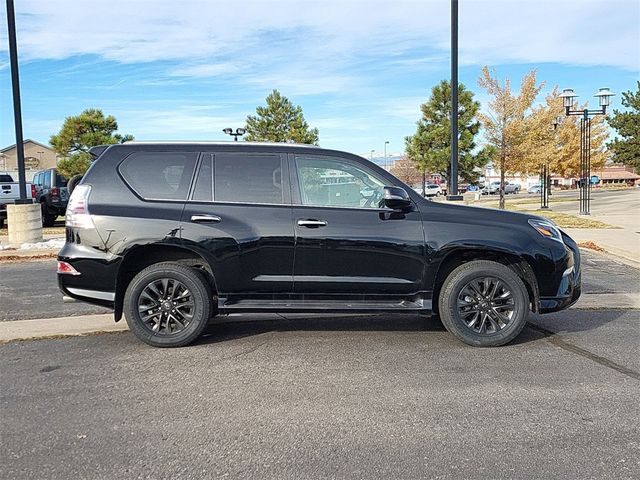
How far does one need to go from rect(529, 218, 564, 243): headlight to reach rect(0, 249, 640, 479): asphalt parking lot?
1.01m

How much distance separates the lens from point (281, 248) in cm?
518

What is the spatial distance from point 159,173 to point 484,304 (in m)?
3.24

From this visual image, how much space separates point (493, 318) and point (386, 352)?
1045mm

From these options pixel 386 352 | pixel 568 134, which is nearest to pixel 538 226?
pixel 386 352

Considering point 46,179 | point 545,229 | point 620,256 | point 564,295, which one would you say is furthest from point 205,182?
point 46,179

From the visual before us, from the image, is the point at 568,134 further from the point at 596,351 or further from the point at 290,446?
the point at 290,446

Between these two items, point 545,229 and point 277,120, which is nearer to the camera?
point 545,229

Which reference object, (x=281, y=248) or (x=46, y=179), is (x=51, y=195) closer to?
(x=46, y=179)

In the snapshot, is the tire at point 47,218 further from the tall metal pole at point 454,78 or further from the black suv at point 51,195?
the tall metal pole at point 454,78

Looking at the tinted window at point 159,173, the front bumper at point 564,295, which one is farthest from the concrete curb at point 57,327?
the front bumper at point 564,295

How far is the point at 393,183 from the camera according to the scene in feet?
17.5

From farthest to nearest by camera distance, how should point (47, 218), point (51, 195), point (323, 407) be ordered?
point (47, 218) < point (51, 195) < point (323, 407)

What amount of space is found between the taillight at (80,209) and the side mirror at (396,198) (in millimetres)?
2647

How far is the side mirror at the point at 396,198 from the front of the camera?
5.11 meters
